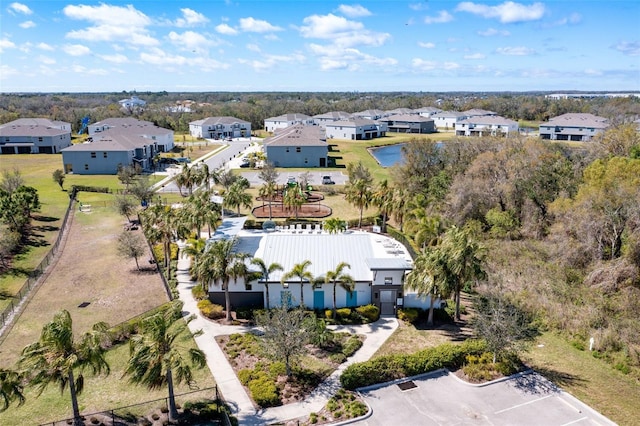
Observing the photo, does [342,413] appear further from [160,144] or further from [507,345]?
[160,144]

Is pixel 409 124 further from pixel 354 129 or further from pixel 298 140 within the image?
pixel 298 140

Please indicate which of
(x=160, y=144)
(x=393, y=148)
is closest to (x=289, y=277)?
(x=160, y=144)

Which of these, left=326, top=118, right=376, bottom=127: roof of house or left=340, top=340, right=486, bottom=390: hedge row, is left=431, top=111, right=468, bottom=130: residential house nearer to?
left=326, top=118, right=376, bottom=127: roof of house

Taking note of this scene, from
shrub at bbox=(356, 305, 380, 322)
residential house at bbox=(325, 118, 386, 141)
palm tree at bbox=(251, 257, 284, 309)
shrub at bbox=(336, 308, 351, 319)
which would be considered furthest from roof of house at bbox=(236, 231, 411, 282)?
residential house at bbox=(325, 118, 386, 141)

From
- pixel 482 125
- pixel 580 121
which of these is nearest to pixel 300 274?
pixel 580 121

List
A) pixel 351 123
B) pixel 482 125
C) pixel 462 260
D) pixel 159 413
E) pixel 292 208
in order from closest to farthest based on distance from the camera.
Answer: pixel 159 413 → pixel 462 260 → pixel 292 208 → pixel 351 123 → pixel 482 125

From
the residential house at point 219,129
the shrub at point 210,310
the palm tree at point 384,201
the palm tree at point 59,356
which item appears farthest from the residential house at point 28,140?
the palm tree at point 59,356

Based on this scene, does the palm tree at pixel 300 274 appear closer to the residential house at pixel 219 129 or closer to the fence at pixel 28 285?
the fence at pixel 28 285
